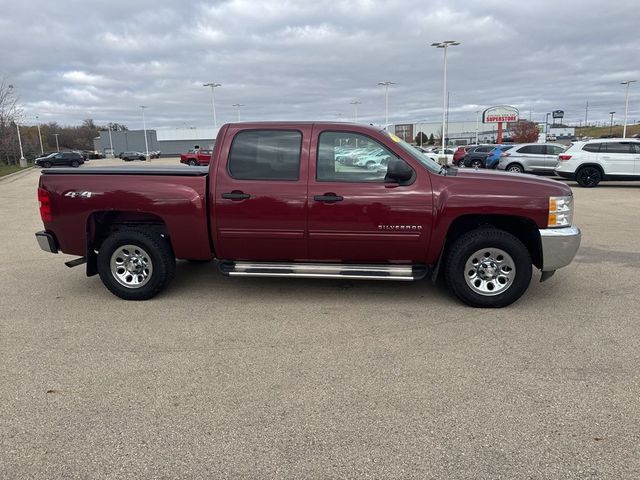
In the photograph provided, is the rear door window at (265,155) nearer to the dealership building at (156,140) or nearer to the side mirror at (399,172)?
the side mirror at (399,172)

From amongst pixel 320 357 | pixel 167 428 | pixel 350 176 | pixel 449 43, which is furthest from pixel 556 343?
pixel 449 43

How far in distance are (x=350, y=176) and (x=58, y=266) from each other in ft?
14.8

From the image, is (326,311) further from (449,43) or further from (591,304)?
(449,43)

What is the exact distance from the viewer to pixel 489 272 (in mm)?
4973

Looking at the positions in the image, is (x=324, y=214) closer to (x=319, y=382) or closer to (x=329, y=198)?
(x=329, y=198)

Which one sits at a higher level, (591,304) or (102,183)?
(102,183)

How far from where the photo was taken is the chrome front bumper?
480 cm

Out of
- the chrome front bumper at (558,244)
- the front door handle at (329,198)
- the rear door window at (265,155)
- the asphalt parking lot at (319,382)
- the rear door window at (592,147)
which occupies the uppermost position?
the rear door window at (265,155)

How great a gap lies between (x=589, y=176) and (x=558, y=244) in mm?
15578

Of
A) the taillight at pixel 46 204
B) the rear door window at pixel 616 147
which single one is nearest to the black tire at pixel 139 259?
the taillight at pixel 46 204

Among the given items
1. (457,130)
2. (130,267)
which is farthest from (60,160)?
(457,130)

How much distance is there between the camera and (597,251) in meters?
7.46

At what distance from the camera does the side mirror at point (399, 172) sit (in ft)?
15.5

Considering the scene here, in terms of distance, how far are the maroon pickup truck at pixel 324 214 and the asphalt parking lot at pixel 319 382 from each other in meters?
0.41
